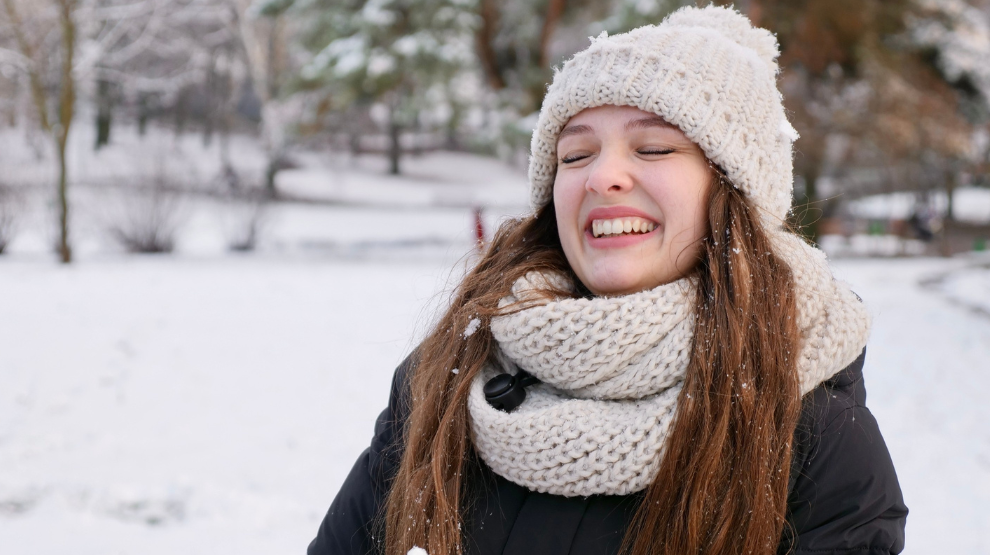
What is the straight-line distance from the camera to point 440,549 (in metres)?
1.45

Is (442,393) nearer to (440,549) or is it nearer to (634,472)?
(440,549)

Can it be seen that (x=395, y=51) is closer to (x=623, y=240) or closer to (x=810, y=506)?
(x=623, y=240)

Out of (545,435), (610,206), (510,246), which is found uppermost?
(610,206)

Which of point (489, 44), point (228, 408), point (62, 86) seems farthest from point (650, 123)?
point (489, 44)

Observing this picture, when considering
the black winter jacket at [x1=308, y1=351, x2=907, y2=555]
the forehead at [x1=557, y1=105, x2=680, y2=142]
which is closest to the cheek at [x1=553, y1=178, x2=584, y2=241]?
the forehead at [x1=557, y1=105, x2=680, y2=142]

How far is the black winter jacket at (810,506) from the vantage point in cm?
131

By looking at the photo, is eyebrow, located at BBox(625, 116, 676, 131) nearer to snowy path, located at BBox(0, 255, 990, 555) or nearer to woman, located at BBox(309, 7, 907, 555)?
woman, located at BBox(309, 7, 907, 555)

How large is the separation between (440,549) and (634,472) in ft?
1.34

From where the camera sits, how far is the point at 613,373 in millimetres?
1438

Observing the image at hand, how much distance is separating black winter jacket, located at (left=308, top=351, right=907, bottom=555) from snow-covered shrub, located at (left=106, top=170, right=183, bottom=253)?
11877mm

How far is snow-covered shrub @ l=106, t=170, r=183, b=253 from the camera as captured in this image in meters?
12.1

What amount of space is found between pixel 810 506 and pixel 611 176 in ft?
2.32

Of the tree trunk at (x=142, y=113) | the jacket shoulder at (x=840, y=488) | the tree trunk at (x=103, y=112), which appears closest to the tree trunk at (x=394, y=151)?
the tree trunk at (x=142, y=113)

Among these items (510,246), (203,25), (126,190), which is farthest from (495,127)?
(203,25)
